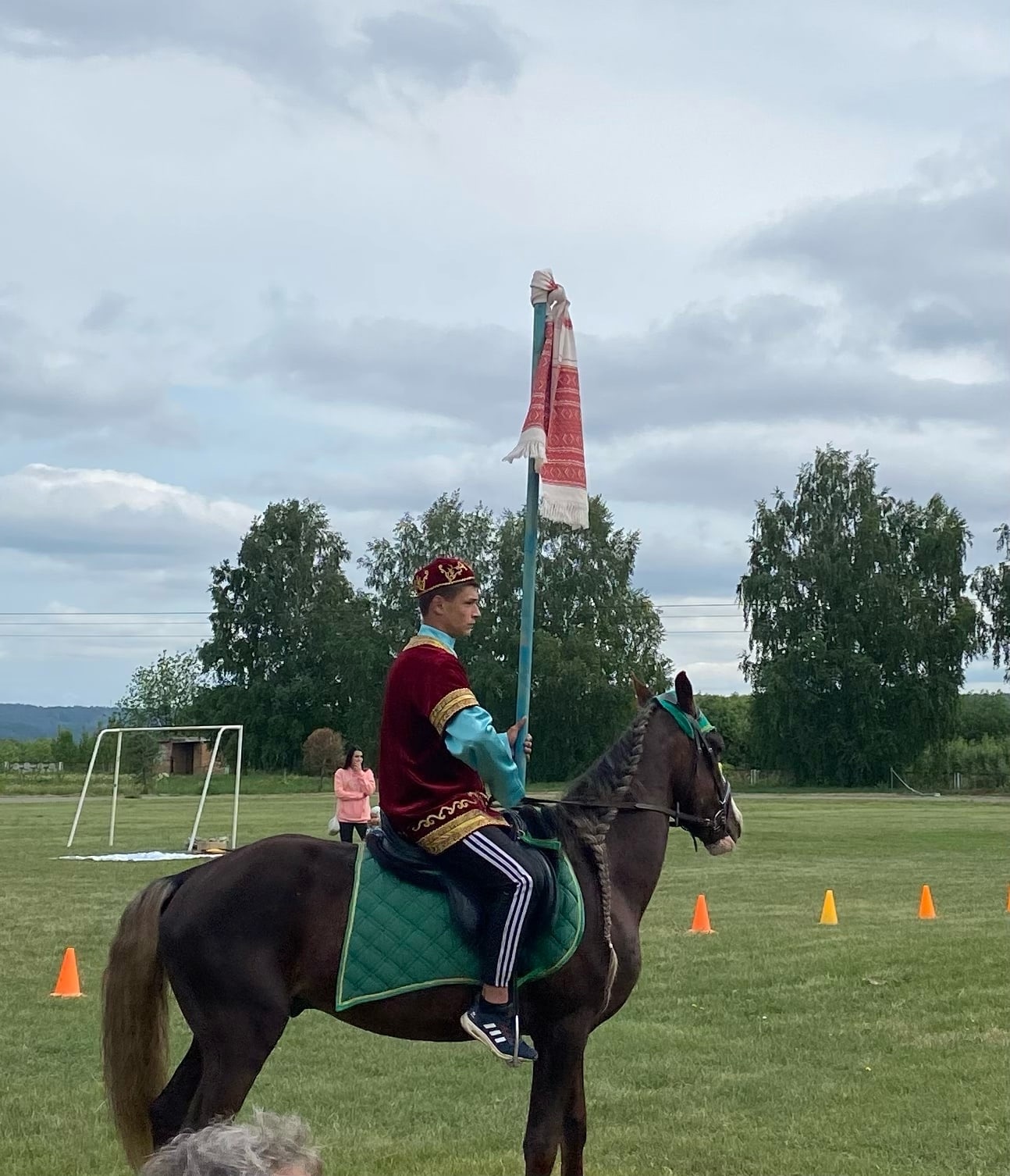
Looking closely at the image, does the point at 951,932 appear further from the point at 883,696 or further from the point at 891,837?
the point at 883,696

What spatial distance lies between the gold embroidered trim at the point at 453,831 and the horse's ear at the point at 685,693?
1.34 m

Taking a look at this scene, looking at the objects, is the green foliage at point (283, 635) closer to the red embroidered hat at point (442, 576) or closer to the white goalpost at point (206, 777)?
the white goalpost at point (206, 777)

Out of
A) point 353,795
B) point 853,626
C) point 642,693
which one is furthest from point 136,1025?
point 853,626

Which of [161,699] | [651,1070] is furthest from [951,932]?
[161,699]

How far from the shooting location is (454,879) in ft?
19.4

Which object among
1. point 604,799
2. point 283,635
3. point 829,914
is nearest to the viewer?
point 604,799

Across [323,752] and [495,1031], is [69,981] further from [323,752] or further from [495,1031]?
[323,752]

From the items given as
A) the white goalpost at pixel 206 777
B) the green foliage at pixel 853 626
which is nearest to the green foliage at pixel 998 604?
the green foliage at pixel 853 626

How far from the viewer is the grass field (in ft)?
23.3

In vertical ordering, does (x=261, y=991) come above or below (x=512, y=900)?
below

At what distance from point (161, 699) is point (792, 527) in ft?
231

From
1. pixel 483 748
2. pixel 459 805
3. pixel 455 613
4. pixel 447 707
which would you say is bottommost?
pixel 459 805

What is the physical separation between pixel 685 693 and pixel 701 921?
8596 millimetres

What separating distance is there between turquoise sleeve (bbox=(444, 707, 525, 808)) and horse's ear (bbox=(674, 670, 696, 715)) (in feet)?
4.20
